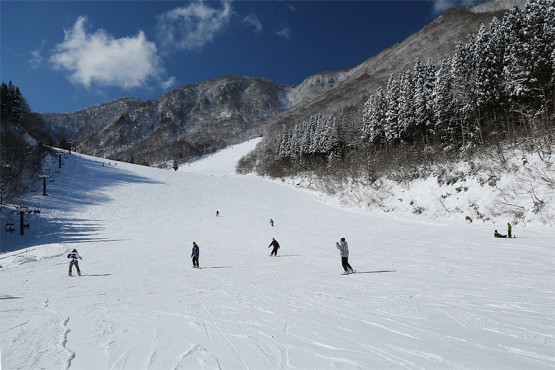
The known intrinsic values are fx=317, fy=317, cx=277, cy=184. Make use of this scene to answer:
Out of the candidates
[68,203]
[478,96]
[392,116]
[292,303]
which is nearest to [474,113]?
[478,96]

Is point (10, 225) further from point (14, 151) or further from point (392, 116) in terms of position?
point (392, 116)

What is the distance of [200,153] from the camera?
650 ft

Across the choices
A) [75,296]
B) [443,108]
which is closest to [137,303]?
[75,296]

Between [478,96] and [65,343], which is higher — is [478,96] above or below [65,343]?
above

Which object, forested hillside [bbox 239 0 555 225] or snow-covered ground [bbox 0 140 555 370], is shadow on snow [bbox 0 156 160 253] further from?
forested hillside [bbox 239 0 555 225]

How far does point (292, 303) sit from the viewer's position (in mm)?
9695

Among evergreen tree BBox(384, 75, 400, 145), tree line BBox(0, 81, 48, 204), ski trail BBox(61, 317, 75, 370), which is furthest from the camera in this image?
evergreen tree BBox(384, 75, 400, 145)

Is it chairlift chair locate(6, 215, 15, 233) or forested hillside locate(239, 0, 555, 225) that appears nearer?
forested hillside locate(239, 0, 555, 225)

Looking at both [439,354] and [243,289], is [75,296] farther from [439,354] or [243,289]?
[439,354]

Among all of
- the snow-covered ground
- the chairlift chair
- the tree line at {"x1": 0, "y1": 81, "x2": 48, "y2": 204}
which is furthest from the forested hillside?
the tree line at {"x1": 0, "y1": 81, "x2": 48, "y2": 204}

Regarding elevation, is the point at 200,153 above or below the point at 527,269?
above

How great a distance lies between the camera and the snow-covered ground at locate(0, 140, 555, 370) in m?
5.86

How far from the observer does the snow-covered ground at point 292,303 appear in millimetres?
5855

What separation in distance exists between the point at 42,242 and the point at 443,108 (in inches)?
1844
